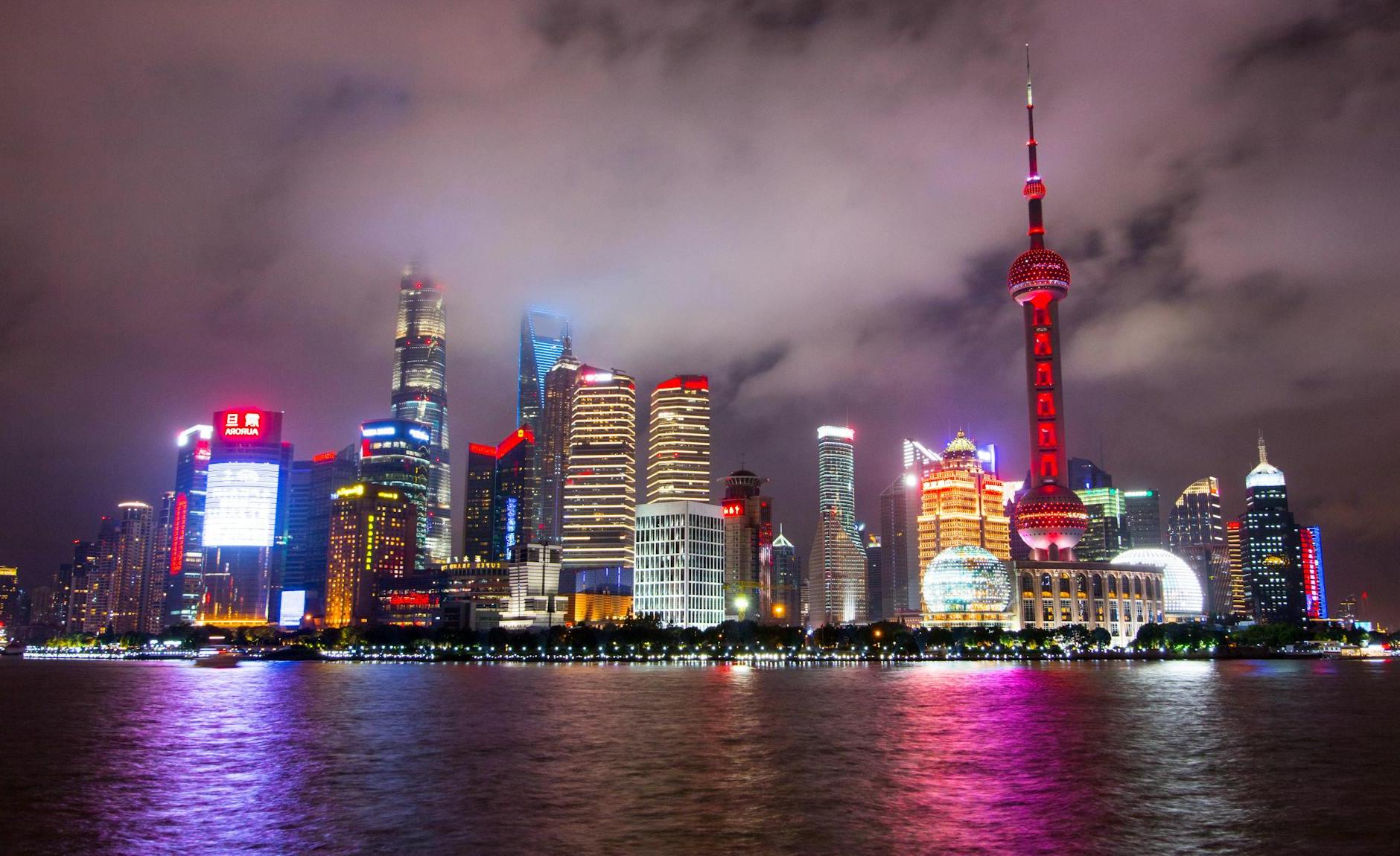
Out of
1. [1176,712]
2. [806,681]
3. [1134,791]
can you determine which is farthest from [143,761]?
[806,681]

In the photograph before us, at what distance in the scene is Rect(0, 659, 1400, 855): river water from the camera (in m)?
44.3

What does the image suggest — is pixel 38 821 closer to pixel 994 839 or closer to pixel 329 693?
pixel 994 839

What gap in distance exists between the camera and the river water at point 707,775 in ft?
145

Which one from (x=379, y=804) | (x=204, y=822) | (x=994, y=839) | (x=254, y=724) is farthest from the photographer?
(x=254, y=724)

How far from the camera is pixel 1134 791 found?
54.8 m

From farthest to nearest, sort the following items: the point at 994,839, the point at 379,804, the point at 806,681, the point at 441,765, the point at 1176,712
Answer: the point at 806,681 → the point at 1176,712 → the point at 441,765 → the point at 379,804 → the point at 994,839

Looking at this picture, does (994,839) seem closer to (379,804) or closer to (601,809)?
(601,809)

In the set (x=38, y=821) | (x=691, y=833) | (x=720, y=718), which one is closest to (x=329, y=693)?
(x=720, y=718)

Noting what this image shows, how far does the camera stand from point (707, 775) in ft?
198

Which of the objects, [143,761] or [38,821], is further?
[143,761]

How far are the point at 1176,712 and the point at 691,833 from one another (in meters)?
70.0

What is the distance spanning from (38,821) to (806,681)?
118255 millimetres

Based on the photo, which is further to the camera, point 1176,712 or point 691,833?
point 1176,712

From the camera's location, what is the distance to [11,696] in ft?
448
